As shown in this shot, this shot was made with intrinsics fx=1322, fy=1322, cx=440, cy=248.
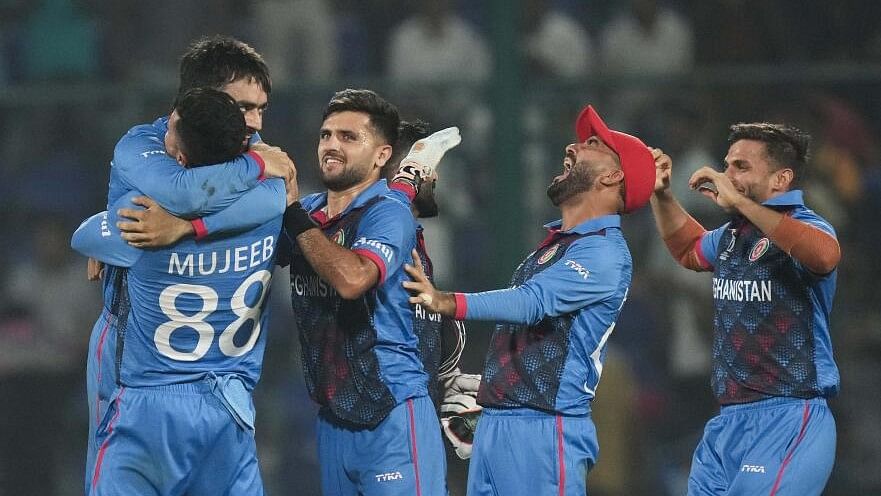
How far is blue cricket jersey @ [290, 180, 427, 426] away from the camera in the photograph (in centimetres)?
441

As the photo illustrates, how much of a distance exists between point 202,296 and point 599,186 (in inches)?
60.9

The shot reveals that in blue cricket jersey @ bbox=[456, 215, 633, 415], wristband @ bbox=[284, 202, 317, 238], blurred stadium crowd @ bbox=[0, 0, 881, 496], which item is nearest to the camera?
wristband @ bbox=[284, 202, 317, 238]

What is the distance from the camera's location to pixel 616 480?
7.84m

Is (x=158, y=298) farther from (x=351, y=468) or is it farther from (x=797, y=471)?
(x=797, y=471)

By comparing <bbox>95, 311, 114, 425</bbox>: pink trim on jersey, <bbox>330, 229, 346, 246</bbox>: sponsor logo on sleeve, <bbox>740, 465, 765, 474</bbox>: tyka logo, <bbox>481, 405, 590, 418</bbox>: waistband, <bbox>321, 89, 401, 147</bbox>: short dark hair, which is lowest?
<bbox>740, 465, 765, 474</bbox>: tyka logo

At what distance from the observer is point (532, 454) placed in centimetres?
457

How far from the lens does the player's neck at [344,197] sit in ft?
15.0

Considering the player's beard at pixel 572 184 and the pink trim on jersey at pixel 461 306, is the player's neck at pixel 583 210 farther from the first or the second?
the pink trim on jersey at pixel 461 306

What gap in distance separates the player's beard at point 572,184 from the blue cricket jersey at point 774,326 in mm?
689

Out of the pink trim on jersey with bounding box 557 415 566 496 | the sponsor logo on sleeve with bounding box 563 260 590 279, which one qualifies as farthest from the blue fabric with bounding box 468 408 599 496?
the sponsor logo on sleeve with bounding box 563 260 590 279

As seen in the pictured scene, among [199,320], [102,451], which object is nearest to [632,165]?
[199,320]

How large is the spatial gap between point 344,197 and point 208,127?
751 mm

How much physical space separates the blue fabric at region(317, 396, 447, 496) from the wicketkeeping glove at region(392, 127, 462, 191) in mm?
773

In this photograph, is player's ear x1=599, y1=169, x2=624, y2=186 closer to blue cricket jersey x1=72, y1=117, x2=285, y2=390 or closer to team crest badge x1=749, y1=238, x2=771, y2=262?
team crest badge x1=749, y1=238, x2=771, y2=262
